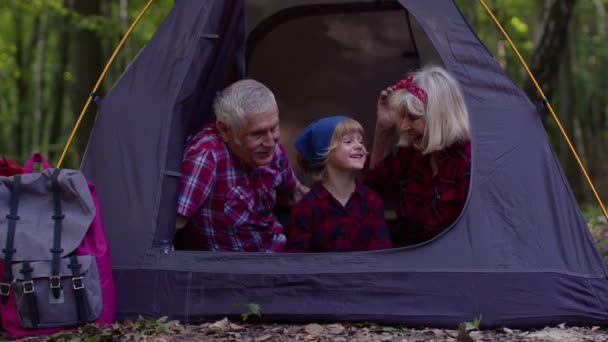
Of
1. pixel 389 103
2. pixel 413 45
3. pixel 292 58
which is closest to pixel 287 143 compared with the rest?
pixel 292 58

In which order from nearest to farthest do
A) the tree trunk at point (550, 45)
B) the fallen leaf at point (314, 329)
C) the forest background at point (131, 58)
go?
the fallen leaf at point (314, 329) < the tree trunk at point (550, 45) < the forest background at point (131, 58)

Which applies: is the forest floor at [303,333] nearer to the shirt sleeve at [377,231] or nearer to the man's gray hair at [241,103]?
the shirt sleeve at [377,231]

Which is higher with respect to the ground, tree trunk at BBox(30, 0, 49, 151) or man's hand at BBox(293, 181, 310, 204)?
tree trunk at BBox(30, 0, 49, 151)

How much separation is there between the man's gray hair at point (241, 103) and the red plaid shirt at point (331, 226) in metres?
0.51

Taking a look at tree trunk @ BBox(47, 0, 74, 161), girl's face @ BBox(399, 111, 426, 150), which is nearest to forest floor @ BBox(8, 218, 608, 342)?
girl's face @ BBox(399, 111, 426, 150)

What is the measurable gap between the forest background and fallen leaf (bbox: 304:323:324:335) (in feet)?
15.7

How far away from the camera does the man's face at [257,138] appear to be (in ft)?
12.6

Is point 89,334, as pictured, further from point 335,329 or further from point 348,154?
point 348,154

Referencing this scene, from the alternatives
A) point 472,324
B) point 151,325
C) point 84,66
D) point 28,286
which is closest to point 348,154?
point 472,324

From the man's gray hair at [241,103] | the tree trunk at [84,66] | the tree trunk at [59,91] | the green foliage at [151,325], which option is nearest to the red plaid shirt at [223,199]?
the man's gray hair at [241,103]

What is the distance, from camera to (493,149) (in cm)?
361

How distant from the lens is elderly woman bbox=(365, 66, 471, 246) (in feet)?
12.6

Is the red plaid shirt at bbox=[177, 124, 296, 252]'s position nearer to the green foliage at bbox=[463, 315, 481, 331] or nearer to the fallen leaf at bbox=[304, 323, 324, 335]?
the fallen leaf at bbox=[304, 323, 324, 335]

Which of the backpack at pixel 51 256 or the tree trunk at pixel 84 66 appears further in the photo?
the tree trunk at pixel 84 66
